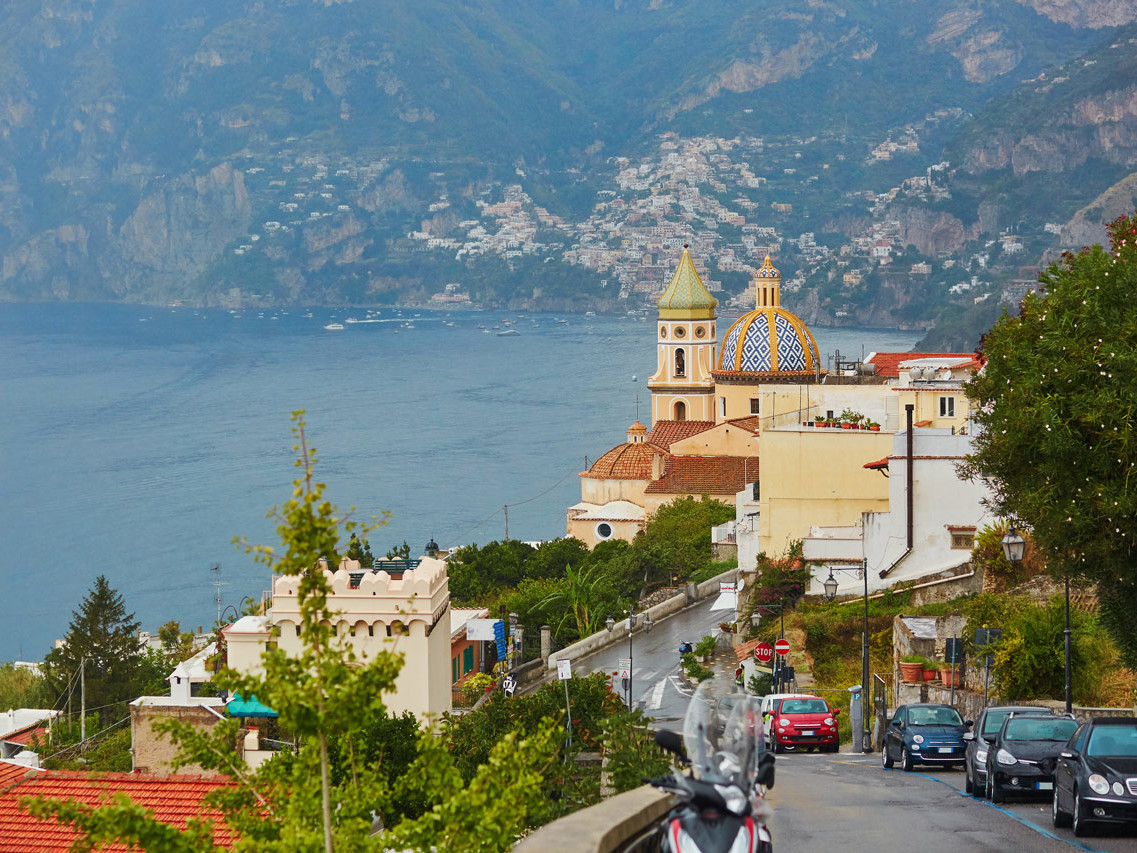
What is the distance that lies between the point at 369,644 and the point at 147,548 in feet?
260

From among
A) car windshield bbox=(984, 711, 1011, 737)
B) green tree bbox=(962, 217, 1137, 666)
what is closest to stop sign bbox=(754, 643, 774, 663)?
green tree bbox=(962, 217, 1137, 666)

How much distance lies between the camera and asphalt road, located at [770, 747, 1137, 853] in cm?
1063

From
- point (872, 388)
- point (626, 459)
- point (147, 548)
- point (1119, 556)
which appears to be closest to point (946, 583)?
point (1119, 556)

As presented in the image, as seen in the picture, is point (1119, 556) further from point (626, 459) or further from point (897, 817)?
point (626, 459)

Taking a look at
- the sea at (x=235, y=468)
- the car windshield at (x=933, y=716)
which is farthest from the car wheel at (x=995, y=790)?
the sea at (x=235, y=468)

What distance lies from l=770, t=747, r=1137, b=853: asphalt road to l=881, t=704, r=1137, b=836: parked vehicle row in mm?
175

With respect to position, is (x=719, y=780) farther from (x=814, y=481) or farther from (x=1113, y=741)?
(x=814, y=481)

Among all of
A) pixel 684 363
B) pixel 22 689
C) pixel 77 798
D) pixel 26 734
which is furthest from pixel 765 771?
pixel 684 363

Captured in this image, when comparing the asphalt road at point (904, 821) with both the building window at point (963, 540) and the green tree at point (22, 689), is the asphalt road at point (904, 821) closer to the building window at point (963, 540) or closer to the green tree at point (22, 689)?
the building window at point (963, 540)

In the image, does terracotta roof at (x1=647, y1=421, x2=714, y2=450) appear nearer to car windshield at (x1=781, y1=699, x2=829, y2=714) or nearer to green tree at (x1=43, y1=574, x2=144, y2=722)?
green tree at (x1=43, y1=574, x2=144, y2=722)

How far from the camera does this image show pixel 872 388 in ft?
162

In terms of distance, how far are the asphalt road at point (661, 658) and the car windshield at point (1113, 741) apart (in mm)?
17565

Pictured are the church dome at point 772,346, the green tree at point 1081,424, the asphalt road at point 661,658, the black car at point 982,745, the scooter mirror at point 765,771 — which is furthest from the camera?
the church dome at point 772,346

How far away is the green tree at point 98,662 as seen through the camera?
4797 cm
